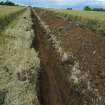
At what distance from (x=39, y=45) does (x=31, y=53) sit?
584 centimetres

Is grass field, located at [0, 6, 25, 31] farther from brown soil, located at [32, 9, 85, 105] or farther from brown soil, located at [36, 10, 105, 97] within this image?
brown soil, located at [32, 9, 85, 105]

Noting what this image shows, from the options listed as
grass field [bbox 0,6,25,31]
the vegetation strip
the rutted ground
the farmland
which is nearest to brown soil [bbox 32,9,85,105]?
the farmland

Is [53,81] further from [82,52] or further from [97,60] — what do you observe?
[82,52]

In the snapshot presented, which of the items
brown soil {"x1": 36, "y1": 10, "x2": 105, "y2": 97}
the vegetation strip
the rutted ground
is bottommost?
the vegetation strip

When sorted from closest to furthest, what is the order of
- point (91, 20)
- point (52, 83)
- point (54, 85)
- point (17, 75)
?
point (17, 75)
point (54, 85)
point (52, 83)
point (91, 20)

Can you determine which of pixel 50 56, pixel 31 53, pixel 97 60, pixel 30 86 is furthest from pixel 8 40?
pixel 30 86

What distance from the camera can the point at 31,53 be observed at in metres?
13.6

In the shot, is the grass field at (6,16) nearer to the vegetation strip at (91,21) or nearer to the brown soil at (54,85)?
the vegetation strip at (91,21)

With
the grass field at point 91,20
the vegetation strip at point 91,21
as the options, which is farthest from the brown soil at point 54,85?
the grass field at point 91,20

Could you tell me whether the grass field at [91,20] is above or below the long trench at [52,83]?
below

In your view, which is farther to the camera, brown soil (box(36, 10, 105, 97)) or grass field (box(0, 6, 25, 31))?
grass field (box(0, 6, 25, 31))

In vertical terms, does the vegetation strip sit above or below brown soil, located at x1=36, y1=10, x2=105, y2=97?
below

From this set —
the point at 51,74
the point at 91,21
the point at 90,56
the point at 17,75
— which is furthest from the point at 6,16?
the point at 17,75

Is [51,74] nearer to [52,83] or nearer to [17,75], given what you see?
[52,83]
